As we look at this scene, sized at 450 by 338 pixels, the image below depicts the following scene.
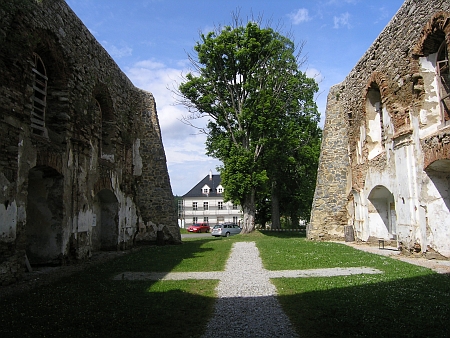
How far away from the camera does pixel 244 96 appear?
24.8 m

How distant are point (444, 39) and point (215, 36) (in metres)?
16.1

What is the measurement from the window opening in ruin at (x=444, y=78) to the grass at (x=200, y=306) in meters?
4.47

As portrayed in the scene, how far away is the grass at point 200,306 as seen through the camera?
4617 mm

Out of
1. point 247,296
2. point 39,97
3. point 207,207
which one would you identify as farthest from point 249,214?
point 207,207

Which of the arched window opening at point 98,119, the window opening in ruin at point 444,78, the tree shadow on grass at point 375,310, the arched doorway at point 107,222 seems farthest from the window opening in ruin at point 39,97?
the window opening in ruin at point 444,78

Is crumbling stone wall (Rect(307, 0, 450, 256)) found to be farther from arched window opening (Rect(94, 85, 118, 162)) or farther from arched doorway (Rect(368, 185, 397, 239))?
arched window opening (Rect(94, 85, 118, 162))

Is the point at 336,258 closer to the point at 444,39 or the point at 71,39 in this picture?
the point at 444,39

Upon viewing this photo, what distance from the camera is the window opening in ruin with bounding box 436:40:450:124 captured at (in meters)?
10.6

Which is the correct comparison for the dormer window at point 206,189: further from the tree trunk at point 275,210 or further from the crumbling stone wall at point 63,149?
the crumbling stone wall at point 63,149

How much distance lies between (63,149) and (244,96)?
15736mm

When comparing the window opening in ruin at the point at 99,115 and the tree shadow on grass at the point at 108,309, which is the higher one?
the window opening in ruin at the point at 99,115

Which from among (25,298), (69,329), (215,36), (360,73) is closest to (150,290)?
(25,298)

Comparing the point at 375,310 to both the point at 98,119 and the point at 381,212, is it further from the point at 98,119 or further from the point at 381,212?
the point at 98,119

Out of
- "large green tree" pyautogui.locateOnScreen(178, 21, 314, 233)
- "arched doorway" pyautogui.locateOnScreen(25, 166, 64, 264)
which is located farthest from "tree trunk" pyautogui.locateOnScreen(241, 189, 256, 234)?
"arched doorway" pyautogui.locateOnScreen(25, 166, 64, 264)
